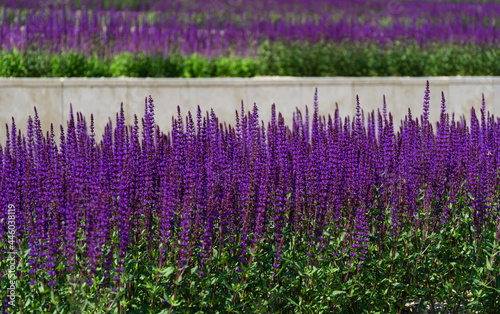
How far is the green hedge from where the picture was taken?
1109 cm

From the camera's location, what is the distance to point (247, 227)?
14.3 ft

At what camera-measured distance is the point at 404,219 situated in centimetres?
502

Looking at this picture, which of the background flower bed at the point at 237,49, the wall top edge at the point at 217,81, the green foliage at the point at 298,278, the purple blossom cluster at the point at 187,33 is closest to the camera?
the green foliage at the point at 298,278

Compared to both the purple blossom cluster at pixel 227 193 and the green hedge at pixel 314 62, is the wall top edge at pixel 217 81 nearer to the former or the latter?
the green hedge at pixel 314 62

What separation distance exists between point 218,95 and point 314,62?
2.16 metres

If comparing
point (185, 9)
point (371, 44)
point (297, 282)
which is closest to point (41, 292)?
point (297, 282)

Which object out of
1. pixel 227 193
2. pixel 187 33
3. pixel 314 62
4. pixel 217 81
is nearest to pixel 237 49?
pixel 187 33

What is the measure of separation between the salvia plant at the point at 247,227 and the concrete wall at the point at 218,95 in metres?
4.80

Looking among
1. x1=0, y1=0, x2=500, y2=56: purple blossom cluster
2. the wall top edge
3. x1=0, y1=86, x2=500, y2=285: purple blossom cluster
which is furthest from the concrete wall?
x1=0, y1=86, x2=500, y2=285: purple blossom cluster

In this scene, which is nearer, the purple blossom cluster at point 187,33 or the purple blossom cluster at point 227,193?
the purple blossom cluster at point 227,193

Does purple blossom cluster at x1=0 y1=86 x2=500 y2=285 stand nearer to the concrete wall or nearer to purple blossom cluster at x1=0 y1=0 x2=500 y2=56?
the concrete wall

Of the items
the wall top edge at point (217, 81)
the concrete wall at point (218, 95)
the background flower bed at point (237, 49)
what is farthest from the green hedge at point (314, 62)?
the concrete wall at point (218, 95)

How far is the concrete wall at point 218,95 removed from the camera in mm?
9852

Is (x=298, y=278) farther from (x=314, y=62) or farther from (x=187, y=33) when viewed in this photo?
(x=187, y=33)
